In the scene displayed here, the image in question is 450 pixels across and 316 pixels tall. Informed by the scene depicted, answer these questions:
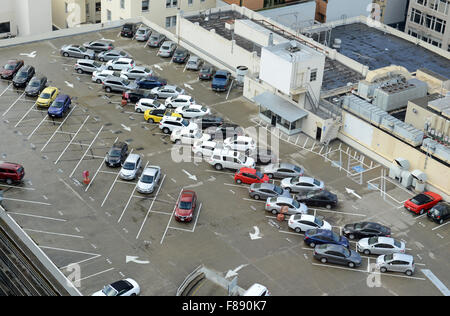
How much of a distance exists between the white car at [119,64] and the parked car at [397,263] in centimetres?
4006

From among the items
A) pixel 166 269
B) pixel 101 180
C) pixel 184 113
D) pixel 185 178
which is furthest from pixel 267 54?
pixel 166 269

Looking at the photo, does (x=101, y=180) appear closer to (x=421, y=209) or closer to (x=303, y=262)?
(x=303, y=262)

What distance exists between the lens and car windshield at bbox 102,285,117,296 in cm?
5288

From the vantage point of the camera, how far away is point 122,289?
53.3 meters

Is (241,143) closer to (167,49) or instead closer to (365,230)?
(365,230)

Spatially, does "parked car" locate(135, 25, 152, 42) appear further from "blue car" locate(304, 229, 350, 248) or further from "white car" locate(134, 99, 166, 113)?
"blue car" locate(304, 229, 350, 248)

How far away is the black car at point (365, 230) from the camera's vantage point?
61.6 m

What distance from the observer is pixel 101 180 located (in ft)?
220

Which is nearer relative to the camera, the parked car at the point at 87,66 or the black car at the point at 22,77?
the black car at the point at 22,77

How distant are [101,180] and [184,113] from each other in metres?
14.2

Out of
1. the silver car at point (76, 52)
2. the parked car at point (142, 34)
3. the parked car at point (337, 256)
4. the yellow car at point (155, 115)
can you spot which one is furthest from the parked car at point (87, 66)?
the parked car at point (337, 256)

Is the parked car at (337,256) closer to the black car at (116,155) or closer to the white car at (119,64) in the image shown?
the black car at (116,155)

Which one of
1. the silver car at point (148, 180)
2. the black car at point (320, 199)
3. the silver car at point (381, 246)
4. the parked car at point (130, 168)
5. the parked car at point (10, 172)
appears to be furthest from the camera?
the parked car at point (130, 168)

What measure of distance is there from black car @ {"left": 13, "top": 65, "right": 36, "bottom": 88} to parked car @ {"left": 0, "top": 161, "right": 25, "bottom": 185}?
17666 mm
